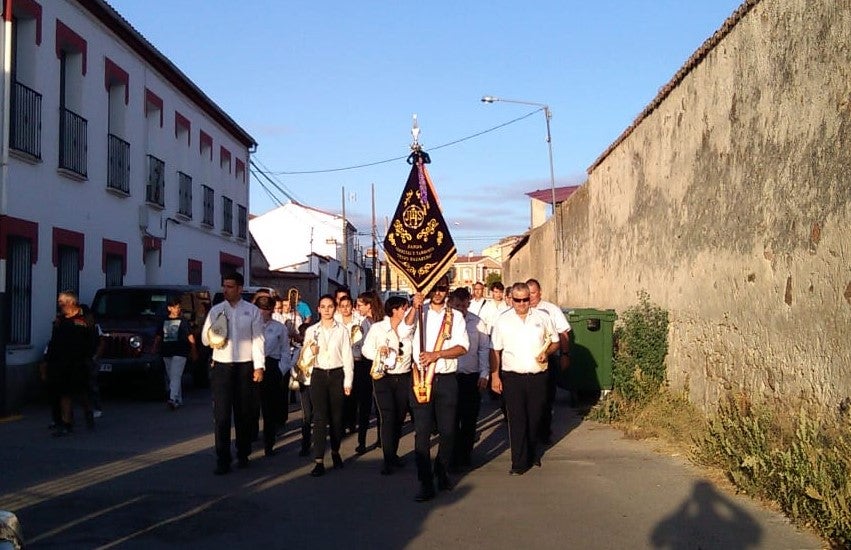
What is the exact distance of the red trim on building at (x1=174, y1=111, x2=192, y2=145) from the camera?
25.5 meters

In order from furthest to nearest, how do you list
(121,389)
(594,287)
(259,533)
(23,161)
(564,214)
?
(564,214) → (594,287) → (121,389) → (23,161) → (259,533)

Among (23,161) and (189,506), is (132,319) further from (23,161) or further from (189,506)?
(189,506)

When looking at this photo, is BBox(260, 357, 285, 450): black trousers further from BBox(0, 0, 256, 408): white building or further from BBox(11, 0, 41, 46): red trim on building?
BBox(11, 0, 41, 46): red trim on building

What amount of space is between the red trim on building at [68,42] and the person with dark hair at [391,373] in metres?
10.9

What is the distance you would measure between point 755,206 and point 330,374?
4661 millimetres

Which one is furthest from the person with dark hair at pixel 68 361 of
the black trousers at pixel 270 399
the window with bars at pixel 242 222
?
the window with bars at pixel 242 222

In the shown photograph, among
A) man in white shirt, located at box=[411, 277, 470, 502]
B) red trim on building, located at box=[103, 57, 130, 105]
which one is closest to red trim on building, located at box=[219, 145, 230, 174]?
red trim on building, located at box=[103, 57, 130, 105]

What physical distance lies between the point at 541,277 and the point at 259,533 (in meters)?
22.8

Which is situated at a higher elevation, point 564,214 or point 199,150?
point 199,150

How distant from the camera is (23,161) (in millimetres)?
15727

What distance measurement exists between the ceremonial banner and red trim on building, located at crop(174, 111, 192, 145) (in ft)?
55.0

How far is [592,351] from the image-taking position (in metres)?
13.7

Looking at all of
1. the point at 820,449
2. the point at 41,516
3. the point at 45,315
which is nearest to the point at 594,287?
the point at 45,315

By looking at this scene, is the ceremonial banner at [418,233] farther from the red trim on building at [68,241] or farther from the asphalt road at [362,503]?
the red trim on building at [68,241]
